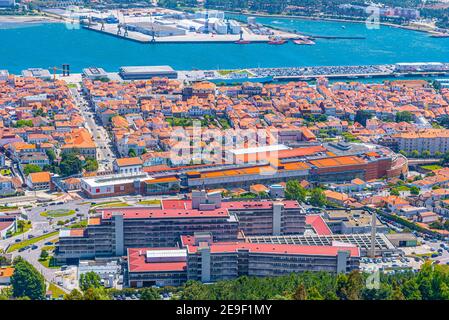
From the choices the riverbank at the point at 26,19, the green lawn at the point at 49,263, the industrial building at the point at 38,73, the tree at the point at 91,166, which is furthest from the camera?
the riverbank at the point at 26,19

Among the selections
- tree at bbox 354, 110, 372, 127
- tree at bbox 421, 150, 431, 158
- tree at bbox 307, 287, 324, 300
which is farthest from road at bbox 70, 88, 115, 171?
tree at bbox 307, 287, 324, 300

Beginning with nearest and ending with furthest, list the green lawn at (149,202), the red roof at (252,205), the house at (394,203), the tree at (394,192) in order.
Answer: the red roof at (252,205), the house at (394,203), the green lawn at (149,202), the tree at (394,192)

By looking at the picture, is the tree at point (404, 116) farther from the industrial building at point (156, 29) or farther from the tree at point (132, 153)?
the industrial building at point (156, 29)

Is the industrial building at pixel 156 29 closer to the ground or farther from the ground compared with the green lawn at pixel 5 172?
farther from the ground

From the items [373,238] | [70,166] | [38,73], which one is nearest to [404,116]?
[70,166]

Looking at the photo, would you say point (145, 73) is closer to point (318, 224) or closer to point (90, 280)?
point (318, 224)

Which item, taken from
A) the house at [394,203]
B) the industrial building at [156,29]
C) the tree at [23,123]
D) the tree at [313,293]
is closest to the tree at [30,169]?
the tree at [23,123]

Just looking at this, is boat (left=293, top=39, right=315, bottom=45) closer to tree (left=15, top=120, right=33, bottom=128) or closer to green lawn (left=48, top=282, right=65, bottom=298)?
tree (left=15, top=120, right=33, bottom=128)

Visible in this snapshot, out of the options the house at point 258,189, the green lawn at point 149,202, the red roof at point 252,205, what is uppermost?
the red roof at point 252,205
